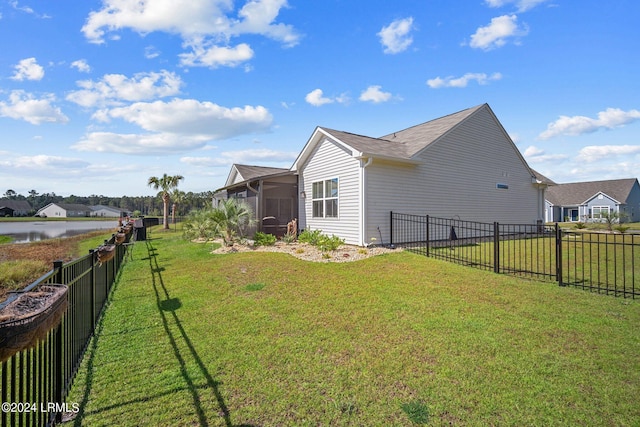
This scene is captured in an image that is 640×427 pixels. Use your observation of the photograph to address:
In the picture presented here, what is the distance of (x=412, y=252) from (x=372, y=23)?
8152 mm

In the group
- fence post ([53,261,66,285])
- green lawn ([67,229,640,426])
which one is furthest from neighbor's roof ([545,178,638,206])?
fence post ([53,261,66,285])

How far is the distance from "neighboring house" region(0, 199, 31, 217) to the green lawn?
104m

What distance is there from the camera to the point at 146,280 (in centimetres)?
743

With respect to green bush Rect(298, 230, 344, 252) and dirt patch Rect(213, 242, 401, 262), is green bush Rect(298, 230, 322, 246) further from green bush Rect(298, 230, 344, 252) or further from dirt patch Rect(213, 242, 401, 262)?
dirt patch Rect(213, 242, 401, 262)

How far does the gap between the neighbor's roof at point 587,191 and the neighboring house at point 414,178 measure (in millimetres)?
26611

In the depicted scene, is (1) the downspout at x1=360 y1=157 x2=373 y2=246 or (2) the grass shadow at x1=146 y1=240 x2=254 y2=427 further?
(1) the downspout at x1=360 y1=157 x2=373 y2=246

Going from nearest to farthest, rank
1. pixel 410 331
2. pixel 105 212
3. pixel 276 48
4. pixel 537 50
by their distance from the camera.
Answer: pixel 410 331 < pixel 537 50 < pixel 276 48 < pixel 105 212

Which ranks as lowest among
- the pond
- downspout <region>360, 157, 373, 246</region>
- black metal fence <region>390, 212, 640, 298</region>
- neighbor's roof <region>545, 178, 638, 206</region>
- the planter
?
Result: the pond

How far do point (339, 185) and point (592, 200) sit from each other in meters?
38.9

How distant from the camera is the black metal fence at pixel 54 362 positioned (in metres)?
1.95

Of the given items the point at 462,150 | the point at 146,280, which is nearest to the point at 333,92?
the point at 462,150

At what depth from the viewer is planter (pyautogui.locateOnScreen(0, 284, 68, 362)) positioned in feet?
4.86

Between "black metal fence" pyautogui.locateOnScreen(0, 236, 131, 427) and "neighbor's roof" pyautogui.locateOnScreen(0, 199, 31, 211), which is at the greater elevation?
"neighbor's roof" pyautogui.locateOnScreen(0, 199, 31, 211)

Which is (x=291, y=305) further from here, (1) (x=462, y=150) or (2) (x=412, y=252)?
(1) (x=462, y=150)
